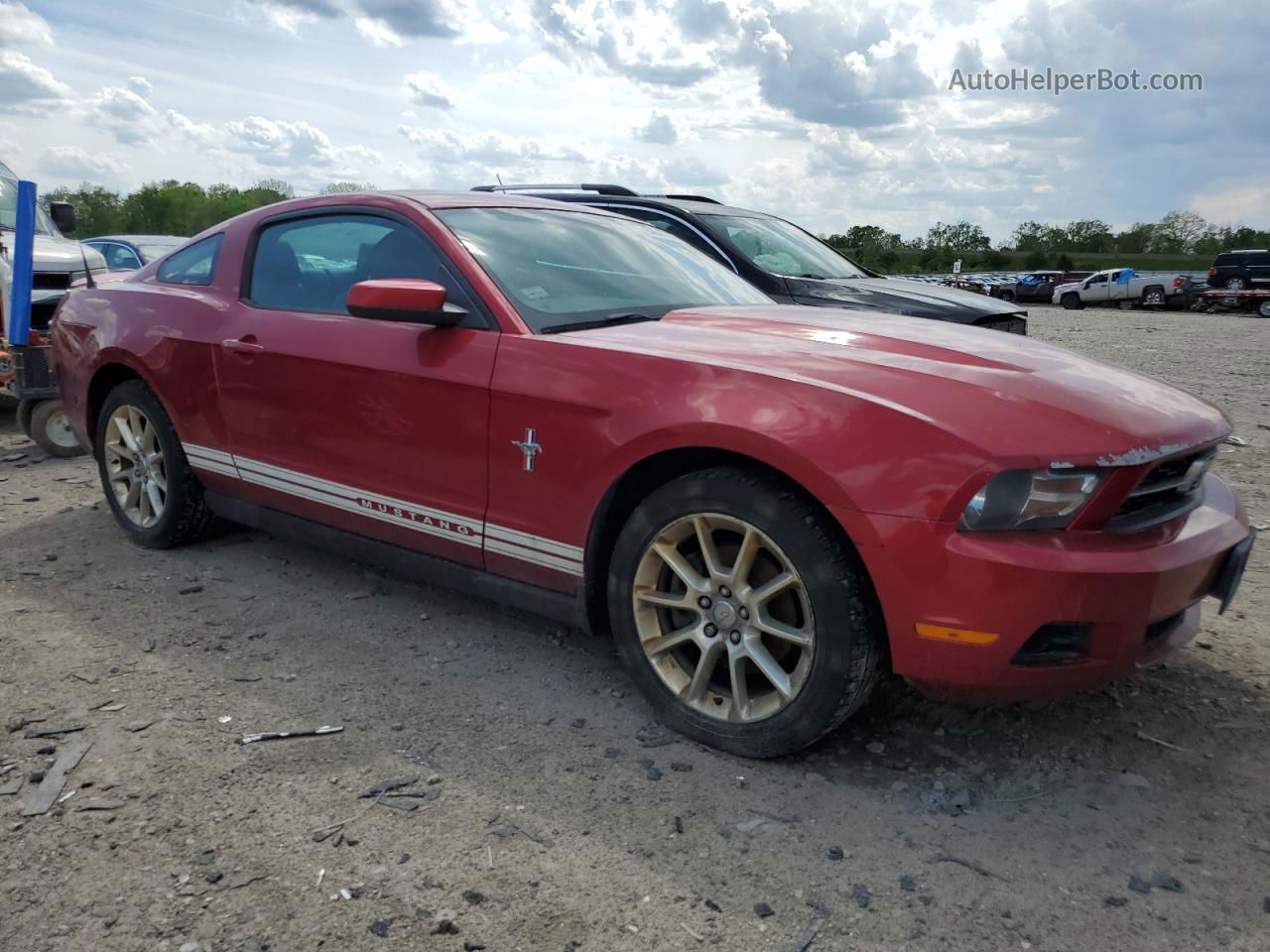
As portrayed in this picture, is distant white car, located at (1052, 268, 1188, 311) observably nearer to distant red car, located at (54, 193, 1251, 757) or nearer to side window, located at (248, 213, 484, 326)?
distant red car, located at (54, 193, 1251, 757)

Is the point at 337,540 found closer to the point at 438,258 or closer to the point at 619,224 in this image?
the point at 438,258

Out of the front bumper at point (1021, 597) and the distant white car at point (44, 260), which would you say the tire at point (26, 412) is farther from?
the front bumper at point (1021, 597)

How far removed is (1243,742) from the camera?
2.99 metres

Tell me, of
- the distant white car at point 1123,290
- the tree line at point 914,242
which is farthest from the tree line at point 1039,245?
the distant white car at point 1123,290

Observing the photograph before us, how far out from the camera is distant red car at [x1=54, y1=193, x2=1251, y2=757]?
2.47 metres

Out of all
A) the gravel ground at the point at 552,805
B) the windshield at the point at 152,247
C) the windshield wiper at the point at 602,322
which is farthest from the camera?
the windshield at the point at 152,247

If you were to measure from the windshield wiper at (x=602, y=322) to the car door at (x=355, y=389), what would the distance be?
19 centimetres

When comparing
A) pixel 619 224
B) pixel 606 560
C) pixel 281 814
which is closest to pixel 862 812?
pixel 606 560

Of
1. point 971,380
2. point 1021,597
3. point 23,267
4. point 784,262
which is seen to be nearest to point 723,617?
point 1021,597

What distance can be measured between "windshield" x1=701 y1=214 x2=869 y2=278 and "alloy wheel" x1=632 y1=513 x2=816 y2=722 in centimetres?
492

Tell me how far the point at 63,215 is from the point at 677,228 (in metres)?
5.44

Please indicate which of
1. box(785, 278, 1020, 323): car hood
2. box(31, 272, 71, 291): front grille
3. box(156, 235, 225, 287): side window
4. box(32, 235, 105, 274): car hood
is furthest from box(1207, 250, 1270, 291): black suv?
box(156, 235, 225, 287): side window

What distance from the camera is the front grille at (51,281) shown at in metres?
7.98

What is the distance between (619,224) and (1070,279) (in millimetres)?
48110
